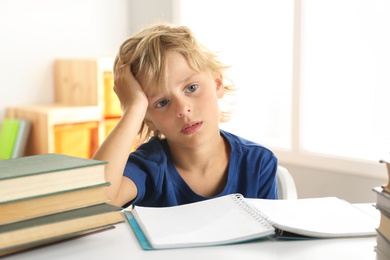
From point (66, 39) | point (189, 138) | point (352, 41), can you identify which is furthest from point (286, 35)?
point (189, 138)

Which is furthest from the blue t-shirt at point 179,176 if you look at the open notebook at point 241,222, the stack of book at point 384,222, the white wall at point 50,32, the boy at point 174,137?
the white wall at point 50,32

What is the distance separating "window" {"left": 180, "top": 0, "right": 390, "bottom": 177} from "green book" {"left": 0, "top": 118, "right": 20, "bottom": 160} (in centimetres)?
105

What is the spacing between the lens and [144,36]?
1326 mm

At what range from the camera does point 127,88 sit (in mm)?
1284

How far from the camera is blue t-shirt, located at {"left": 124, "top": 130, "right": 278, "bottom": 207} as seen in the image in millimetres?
1253

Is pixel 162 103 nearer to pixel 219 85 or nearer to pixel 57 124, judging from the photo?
pixel 219 85

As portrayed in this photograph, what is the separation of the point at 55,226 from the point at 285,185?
26.8 inches

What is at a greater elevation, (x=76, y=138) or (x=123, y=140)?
(x=123, y=140)

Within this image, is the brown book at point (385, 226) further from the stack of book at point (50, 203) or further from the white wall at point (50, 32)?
the white wall at point (50, 32)

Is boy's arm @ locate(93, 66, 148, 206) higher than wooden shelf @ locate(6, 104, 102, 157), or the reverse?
boy's arm @ locate(93, 66, 148, 206)

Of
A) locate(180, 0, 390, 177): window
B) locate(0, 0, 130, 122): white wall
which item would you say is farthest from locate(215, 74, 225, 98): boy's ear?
locate(0, 0, 130, 122): white wall

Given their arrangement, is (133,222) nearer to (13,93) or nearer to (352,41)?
(352,41)

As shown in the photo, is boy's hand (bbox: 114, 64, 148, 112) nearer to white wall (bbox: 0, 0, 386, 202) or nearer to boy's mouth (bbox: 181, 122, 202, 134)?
boy's mouth (bbox: 181, 122, 202, 134)

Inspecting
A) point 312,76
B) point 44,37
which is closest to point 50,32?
point 44,37
